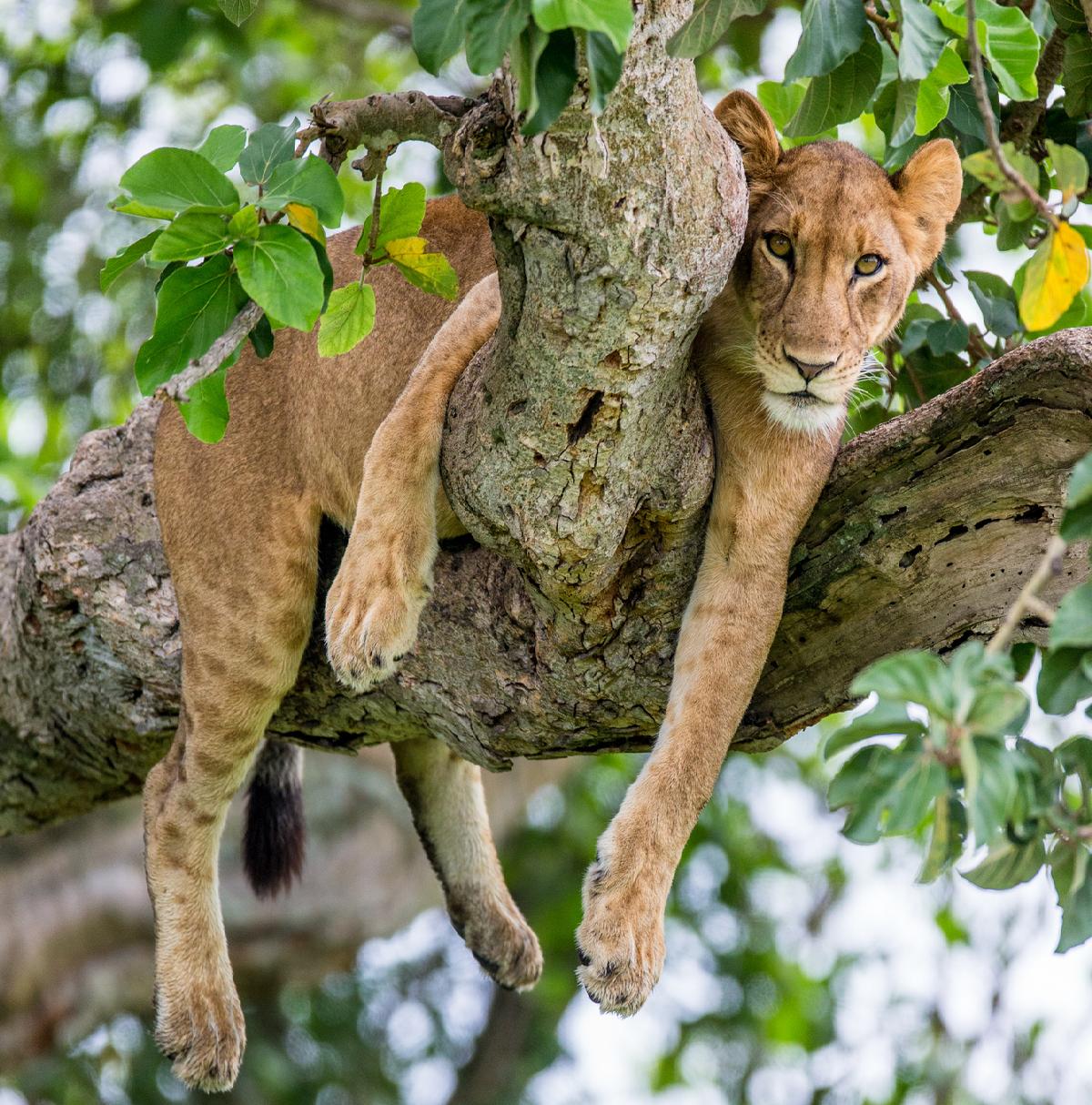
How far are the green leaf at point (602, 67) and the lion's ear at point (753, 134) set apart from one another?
1.27 meters

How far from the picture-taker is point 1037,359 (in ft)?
8.61

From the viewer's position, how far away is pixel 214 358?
2.15m

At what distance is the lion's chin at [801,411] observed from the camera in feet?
9.48

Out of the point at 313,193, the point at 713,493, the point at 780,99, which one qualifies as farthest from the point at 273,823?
the point at 313,193

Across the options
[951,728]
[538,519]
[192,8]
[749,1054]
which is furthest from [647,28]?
[749,1054]

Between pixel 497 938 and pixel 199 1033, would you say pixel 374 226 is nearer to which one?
pixel 199 1033

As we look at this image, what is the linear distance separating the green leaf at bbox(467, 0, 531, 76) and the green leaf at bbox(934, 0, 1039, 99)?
1029 millimetres

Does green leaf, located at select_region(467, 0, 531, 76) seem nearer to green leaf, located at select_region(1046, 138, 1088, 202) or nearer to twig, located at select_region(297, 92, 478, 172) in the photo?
twig, located at select_region(297, 92, 478, 172)

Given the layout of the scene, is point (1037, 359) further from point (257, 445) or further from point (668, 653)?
point (257, 445)

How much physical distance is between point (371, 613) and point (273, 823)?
1800 mm

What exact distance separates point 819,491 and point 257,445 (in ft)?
4.42

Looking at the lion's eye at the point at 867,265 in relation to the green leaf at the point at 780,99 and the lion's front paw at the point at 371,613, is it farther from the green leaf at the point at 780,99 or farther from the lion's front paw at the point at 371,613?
the lion's front paw at the point at 371,613

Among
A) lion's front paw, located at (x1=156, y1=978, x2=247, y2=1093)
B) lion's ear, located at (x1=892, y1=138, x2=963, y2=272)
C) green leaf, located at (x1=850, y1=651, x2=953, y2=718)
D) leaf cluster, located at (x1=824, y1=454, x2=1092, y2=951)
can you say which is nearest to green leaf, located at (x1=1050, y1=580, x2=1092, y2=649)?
leaf cluster, located at (x1=824, y1=454, x2=1092, y2=951)

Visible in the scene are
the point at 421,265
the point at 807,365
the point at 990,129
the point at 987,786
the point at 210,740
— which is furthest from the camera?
the point at 210,740
